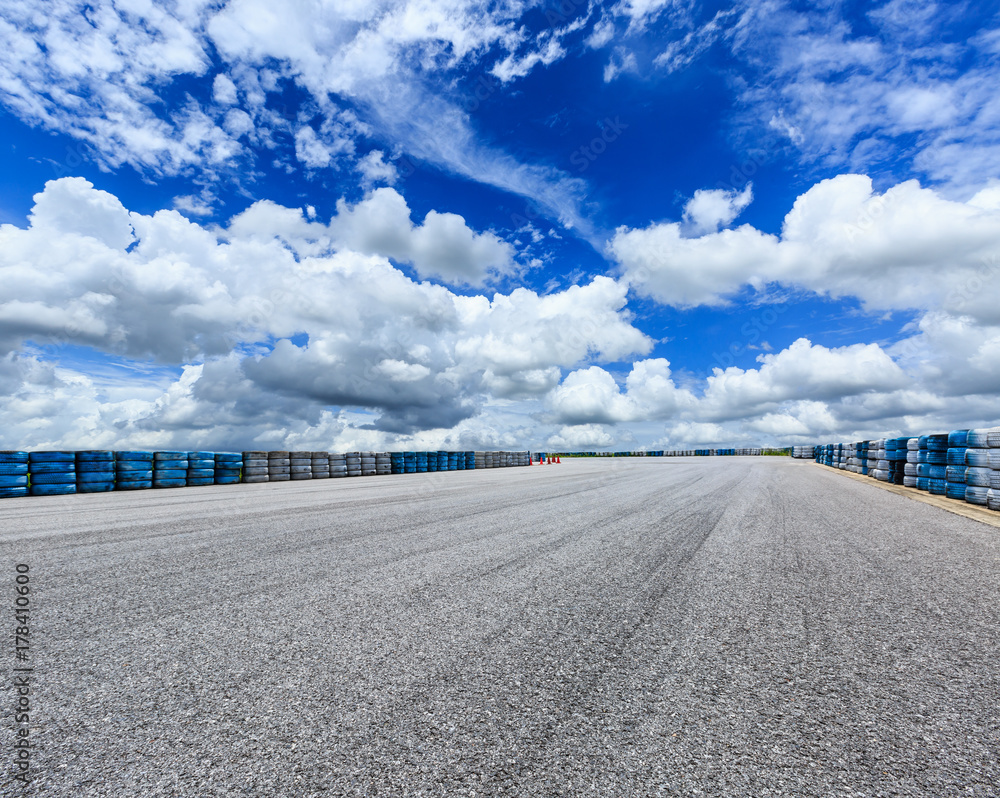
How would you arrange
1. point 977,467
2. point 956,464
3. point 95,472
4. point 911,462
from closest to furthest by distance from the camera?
point 977,467
point 956,464
point 95,472
point 911,462

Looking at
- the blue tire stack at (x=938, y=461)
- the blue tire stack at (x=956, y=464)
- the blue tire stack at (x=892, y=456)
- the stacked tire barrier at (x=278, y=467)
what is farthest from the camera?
the stacked tire barrier at (x=278, y=467)

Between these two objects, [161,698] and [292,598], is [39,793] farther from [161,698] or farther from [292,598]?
[292,598]


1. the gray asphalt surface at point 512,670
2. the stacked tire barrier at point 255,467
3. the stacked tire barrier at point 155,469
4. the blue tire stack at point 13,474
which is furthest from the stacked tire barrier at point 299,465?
the gray asphalt surface at point 512,670

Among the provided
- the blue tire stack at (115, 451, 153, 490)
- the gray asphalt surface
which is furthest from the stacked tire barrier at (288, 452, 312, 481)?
the gray asphalt surface

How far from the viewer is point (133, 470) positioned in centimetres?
1508

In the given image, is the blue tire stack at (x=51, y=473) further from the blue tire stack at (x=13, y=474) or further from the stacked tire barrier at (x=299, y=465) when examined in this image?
the stacked tire barrier at (x=299, y=465)

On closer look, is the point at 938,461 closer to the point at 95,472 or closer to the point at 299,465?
the point at 299,465

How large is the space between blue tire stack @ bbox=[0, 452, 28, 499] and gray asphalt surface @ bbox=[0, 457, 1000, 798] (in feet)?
33.4

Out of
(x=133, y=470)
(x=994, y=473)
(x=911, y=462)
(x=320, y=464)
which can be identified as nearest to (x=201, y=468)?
(x=133, y=470)

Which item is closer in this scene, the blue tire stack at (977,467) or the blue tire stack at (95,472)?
the blue tire stack at (977,467)

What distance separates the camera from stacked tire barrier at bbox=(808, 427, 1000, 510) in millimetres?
10062

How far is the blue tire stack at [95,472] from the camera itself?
46.5ft

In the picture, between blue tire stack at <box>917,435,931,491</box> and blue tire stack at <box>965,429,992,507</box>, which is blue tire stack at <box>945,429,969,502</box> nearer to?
blue tire stack at <box>965,429,992,507</box>

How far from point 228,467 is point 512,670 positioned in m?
18.6
